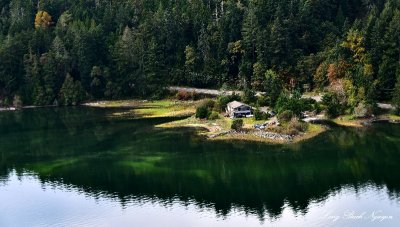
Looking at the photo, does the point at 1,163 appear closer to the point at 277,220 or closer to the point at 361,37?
the point at 277,220

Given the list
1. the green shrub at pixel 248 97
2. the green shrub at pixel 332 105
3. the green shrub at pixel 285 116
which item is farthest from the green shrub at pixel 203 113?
the green shrub at pixel 332 105

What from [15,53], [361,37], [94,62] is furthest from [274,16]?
[15,53]

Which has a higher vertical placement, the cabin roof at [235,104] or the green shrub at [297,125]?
the cabin roof at [235,104]

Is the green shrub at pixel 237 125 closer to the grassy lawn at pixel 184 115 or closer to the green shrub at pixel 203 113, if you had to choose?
the grassy lawn at pixel 184 115

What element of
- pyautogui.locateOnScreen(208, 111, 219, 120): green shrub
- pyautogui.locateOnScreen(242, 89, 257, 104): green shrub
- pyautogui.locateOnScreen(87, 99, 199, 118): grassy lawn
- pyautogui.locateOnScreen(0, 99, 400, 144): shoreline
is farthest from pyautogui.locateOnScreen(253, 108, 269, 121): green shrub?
pyautogui.locateOnScreen(87, 99, 199, 118): grassy lawn

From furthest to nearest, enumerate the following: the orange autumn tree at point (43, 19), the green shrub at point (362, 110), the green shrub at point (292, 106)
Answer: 1. the orange autumn tree at point (43, 19)
2. the green shrub at point (362, 110)
3. the green shrub at point (292, 106)

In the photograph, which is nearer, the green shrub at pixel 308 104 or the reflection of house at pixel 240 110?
the green shrub at pixel 308 104

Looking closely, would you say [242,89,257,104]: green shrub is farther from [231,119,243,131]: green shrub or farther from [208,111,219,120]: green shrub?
[231,119,243,131]: green shrub

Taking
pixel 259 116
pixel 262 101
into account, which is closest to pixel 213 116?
pixel 259 116
